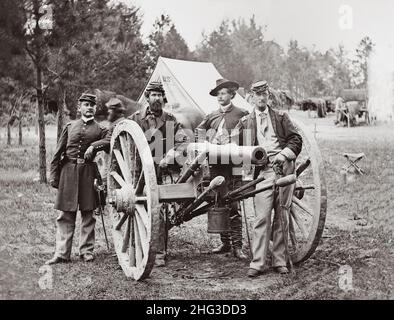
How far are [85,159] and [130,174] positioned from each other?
814 millimetres

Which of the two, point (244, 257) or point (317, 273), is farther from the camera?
point (244, 257)

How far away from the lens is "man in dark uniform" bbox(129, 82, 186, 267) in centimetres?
545

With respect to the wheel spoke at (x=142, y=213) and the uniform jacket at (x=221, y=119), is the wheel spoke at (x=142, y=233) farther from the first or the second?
the uniform jacket at (x=221, y=119)

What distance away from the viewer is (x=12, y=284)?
14.5 feet

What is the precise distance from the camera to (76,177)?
5633 mm

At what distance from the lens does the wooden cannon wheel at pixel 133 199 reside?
4.32 meters

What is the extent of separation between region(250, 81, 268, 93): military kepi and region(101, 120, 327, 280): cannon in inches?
18.7

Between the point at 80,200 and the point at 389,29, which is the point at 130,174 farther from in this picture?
the point at 389,29

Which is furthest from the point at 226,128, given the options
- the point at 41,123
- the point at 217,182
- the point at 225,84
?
the point at 41,123

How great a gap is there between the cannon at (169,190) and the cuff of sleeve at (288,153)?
0.14 meters

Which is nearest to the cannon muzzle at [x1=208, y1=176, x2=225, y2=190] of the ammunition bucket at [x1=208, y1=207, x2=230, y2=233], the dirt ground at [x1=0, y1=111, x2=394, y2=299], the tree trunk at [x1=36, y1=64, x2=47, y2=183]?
the ammunition bucket at [x1=208, y1=207, x2=230, y2=233]

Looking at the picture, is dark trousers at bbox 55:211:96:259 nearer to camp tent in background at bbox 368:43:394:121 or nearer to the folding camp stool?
camp tent in background at bbox 368:43:394:121

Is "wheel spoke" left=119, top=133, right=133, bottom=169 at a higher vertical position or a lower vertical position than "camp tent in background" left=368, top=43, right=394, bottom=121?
lower
